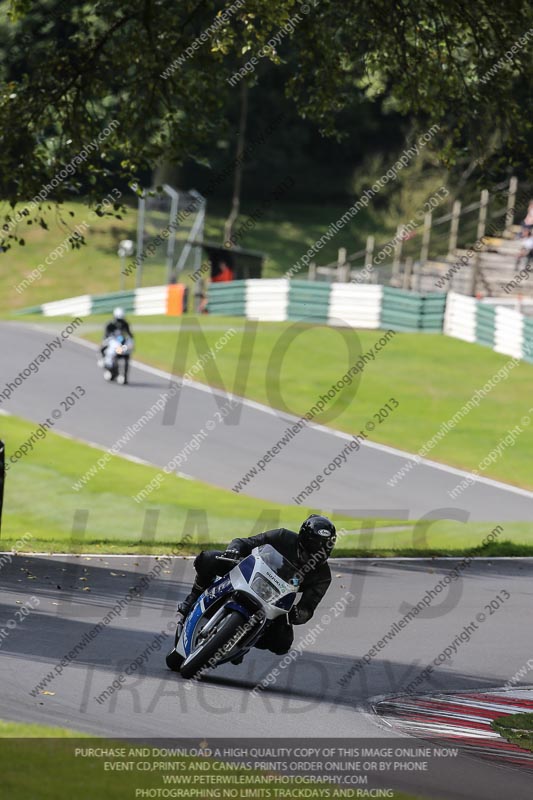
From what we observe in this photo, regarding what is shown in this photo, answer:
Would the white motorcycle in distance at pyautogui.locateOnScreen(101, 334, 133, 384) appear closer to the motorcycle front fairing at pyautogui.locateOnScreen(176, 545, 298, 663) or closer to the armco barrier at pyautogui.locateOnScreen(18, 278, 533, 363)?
the armco barrier at pyautogui.locateOnScreen(18, 278, 533, 363)

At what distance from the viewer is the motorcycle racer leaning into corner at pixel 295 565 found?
9.12 metres

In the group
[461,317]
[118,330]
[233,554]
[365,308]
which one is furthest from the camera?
[365,308]

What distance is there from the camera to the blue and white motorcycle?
8.84 meters

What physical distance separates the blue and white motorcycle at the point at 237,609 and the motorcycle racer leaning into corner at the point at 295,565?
0.08 m

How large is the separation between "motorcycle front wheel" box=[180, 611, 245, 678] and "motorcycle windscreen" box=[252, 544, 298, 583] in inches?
17.9

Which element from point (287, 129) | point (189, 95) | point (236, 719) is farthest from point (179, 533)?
point (287, 129)

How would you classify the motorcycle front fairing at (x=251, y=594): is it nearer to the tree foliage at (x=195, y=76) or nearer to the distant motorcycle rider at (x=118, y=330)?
the tree foliage at (x=195, y=76)

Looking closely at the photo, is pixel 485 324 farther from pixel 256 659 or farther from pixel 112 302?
pixel 256 659

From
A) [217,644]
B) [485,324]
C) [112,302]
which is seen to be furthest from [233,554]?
[112,302]

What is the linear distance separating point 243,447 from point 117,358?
5706 millimetres

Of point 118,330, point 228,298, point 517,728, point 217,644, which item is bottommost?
point 228,298

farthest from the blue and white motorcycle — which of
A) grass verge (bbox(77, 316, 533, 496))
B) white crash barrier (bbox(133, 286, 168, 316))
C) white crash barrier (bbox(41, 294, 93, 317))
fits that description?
white crash barrier (bbox(41, 294, 93, 317))

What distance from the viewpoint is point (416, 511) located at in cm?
2139

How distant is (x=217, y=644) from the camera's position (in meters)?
8.80
